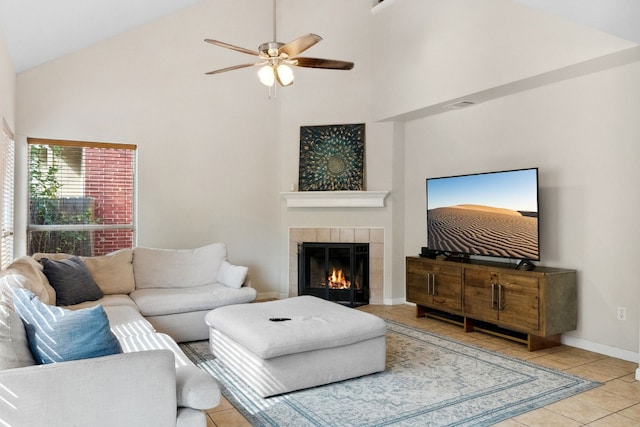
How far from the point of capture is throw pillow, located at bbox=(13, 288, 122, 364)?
6.60 ft

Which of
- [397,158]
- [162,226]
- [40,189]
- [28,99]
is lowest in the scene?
[162,226]

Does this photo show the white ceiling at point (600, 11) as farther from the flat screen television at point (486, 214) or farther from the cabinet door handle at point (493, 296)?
the cabinet door handle at point (493, 296)

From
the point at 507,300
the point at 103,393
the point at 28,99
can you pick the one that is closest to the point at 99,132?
the point at 28,99

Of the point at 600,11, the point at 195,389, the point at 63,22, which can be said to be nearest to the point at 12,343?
the point at 195,389

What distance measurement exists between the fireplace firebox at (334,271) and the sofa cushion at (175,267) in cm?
131

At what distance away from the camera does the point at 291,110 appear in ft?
21.2

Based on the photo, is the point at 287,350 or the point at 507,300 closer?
the point at 287,350

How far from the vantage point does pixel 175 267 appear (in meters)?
5.05

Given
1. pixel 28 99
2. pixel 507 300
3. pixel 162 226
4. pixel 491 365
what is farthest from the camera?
pixel 162 226

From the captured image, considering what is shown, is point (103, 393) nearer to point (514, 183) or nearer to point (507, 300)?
point (507, 300)

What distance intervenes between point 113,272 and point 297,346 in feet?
7.98

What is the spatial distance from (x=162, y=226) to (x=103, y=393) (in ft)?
13.3

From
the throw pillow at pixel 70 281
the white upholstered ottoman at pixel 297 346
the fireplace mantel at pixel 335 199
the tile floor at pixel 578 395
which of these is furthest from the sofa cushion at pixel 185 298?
the fireplace mantel at pixel 335 199

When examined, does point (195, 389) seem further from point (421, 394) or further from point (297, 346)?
point (421, 394)
